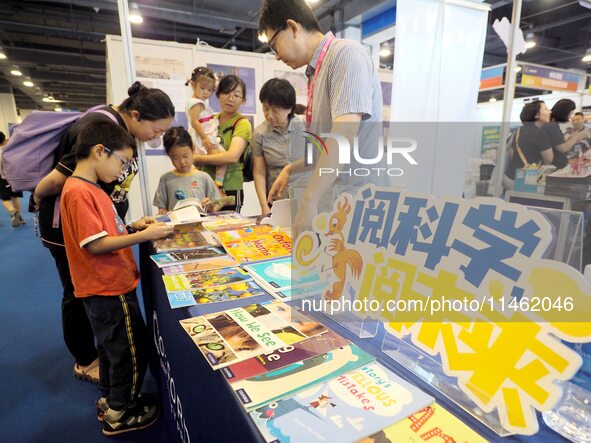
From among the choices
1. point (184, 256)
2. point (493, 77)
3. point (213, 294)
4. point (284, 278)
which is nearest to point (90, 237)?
point (184, 256)

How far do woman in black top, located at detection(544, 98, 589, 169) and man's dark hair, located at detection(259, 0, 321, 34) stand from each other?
96.1 inches

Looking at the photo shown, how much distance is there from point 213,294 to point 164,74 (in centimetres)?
339

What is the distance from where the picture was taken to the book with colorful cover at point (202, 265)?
40.2 inches

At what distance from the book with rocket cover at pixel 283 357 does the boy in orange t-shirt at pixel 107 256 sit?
0.67 meters

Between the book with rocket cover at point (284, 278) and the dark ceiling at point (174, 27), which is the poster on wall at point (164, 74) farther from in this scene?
the book with rocket cover at point (284, 278)

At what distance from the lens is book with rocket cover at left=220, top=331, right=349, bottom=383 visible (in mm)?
552

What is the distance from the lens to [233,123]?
192cm

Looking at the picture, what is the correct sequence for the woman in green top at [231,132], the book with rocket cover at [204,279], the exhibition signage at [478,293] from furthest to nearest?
the woman in green top at [231,132], the book with rocket cover at [204,279], the exhibition signage at [478,293]

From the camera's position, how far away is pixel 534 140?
8.86 ft

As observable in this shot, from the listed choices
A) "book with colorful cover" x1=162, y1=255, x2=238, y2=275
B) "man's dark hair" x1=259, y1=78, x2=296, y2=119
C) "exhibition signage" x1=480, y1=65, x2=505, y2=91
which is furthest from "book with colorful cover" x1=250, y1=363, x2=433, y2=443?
"exhibition signage" x1=480, y1=65, x2=505, y2=91

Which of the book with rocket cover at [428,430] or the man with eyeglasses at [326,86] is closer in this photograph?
the book with rocket cover at [428,430]

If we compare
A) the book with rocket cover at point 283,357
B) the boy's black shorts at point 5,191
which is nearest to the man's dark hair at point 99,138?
the book with rocket cover at point 283,357

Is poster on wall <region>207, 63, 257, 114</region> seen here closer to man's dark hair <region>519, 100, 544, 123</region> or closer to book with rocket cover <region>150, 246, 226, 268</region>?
man's dark hair <region>519, 100, 544, 123</region>

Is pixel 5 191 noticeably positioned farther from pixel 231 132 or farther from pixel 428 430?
pixel 428 430
